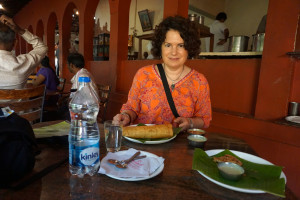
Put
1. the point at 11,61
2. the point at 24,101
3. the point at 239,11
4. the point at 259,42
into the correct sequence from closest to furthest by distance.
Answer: the point at 24,101 < the point at 11,61 < the point at 259,42 < the point at 239,11

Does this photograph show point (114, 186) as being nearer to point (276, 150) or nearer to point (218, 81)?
point (276, 150)

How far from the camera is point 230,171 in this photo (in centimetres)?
82

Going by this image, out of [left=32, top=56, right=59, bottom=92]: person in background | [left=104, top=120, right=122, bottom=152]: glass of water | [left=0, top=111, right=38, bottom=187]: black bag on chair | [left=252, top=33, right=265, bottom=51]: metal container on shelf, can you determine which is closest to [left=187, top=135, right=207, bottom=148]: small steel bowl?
[left=104, top=120, right=122, bottom=152]: glass of water

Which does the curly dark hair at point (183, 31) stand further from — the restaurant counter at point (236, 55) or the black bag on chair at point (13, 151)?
the black bag on chair at point (13, 151)

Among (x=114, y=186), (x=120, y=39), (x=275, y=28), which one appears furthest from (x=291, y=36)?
(x=120, y=39)

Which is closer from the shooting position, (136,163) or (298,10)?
(136,163)

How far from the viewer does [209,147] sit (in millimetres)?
1187

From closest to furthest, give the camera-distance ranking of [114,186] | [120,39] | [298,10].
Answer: [114,186] → [298,10] → [120,39]

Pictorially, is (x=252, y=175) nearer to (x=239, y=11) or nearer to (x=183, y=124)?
(x=183, y=124)

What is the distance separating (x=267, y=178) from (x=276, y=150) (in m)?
1.74

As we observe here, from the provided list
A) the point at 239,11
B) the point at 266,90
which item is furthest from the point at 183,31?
the point at 239,11

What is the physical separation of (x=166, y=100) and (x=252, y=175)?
1.08 meters

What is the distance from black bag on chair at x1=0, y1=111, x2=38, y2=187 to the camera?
692mm

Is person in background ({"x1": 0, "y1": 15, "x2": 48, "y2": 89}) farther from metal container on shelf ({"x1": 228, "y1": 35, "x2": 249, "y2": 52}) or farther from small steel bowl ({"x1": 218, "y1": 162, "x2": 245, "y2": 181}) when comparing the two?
metal container on shelf ({"x1": 228, "y1": 35, "x2": 249, "y2": 52})
